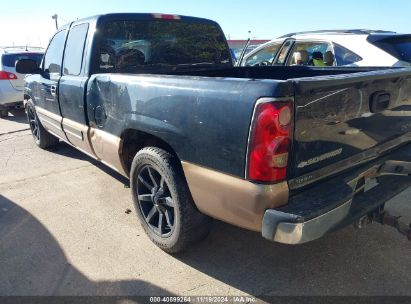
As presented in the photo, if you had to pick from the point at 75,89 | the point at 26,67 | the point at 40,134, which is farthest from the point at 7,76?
the point at 75,89

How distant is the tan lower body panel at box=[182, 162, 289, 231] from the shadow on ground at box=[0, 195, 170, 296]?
0.74 m

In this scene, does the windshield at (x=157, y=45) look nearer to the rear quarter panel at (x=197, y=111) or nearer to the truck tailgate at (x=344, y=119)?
the rear quarter panel at (x=197, y=111)

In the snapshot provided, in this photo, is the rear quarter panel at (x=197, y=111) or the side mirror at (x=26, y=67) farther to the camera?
the side mirror at (x=26, y=67)

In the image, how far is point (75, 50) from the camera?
4.04 metres

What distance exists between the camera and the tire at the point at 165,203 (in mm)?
2646

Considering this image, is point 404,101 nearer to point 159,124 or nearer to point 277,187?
point 277,187

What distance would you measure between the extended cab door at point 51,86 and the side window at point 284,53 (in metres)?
3.64

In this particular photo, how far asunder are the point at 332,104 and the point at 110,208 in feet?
8.43

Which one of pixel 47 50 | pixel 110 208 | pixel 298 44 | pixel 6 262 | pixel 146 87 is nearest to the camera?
pixel 146 87

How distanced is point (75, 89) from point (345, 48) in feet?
12.6

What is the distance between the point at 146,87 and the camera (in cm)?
273

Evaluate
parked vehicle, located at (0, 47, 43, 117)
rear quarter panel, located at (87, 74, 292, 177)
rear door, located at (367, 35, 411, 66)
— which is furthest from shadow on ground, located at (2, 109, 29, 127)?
rear door, located at (367, 35, 411, 66)

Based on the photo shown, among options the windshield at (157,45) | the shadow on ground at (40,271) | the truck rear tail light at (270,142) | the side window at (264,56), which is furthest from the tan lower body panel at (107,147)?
the side window at (264,56)

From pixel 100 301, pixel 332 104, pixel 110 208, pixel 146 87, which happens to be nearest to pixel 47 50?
pixel 110 208
